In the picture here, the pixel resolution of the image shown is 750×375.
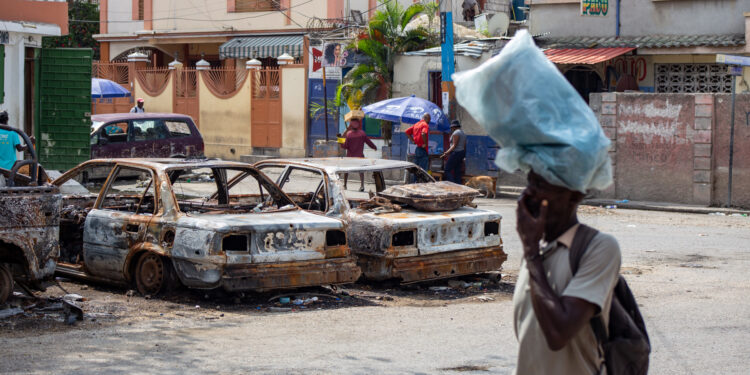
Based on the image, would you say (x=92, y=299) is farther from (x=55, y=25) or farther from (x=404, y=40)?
(x=404, y=40)

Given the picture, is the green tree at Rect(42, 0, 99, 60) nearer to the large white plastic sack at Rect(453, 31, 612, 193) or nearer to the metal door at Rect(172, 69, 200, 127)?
the metal door at Rect(172, 69, 200, 127)

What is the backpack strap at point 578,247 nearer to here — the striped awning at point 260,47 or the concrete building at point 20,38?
the concrete building at point 20,38

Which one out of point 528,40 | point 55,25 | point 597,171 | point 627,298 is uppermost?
point 55,25

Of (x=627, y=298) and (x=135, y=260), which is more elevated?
(x=627, y=298)

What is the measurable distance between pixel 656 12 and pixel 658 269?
38.9 feet

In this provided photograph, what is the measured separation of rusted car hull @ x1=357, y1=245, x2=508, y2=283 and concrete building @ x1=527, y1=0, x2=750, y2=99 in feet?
38.0

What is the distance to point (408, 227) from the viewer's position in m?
9.55

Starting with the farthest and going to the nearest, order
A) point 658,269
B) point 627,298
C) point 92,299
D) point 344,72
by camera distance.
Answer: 1. point 344,72
2. point 658,269
3. point 92,299
4. point 627,298

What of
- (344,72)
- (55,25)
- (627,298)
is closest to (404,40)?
(344,72)

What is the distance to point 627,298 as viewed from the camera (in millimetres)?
3373

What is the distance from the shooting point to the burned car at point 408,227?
957 centimetres

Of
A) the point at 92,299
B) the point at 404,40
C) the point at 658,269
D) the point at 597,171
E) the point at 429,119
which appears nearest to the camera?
the point at 597,171

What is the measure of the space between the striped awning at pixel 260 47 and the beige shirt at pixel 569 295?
32.5 m

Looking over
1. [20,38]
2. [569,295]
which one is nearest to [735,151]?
[20,38]
